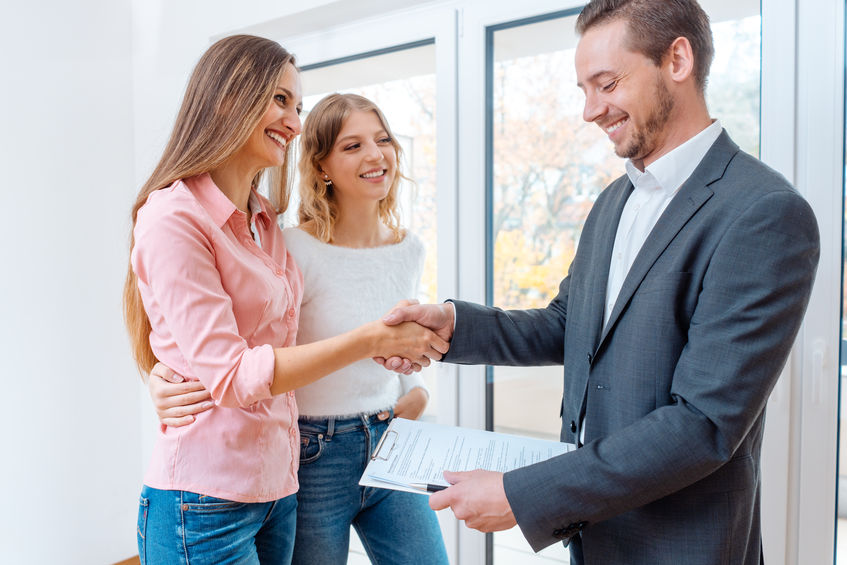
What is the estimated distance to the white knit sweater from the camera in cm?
149

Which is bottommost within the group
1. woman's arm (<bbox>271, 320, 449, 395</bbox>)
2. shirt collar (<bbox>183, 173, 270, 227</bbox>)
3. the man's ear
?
woman's arm (<bbox>271, 320, 449, 395</bbox>)

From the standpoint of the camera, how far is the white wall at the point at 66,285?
2203 mm

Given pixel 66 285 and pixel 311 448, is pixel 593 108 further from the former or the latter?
pixel 66 285

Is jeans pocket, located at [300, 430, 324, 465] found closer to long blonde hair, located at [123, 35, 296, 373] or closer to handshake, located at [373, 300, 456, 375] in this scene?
handshake, located at [373, 300, 456, 375]

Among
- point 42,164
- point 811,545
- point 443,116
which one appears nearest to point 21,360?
point 42,164

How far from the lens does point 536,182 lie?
187 cm

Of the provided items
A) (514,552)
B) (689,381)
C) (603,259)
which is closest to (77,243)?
(514,552)

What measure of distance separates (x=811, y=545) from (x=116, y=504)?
92.5 inches

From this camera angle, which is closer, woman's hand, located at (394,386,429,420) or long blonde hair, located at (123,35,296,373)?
long blonde hair, located at (123,35,296,373)

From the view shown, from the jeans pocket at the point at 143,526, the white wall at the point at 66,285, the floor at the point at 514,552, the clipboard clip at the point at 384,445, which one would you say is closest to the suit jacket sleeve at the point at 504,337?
the clipboard clip at the point at 384,445

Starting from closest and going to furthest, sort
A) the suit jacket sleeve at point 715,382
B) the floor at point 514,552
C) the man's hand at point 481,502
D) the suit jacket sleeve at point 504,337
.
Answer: the suit jacket sleeve at point 715,382 < the man's hand at point 481,502 < the suit jacket sleeve at point 504,337 < the floor at point 514,552

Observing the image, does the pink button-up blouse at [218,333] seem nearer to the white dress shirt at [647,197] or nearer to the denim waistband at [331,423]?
the denim waistband at [331,423]

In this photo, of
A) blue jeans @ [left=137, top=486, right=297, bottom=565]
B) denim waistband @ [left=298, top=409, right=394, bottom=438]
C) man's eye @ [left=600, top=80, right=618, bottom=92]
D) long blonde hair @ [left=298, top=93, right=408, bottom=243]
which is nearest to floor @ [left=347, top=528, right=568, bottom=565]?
denim waistband @ [left=298, top=409, right=394, bottom=438]

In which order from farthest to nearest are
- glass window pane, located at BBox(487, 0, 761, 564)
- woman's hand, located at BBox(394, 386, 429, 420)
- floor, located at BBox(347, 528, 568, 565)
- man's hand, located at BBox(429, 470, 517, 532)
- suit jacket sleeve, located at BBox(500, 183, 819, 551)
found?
floor, located at BBox(347, 528, 568, 565)
glass window pane, located at BBox(487, 0, 761, 564)
woman's hand, located at BBox(394, 386, 429, 420)
man's hand, located at BBox(429, 470, 517, 532)
suit jacket sleeve, located at BBox(500, 183, 819, 551)
